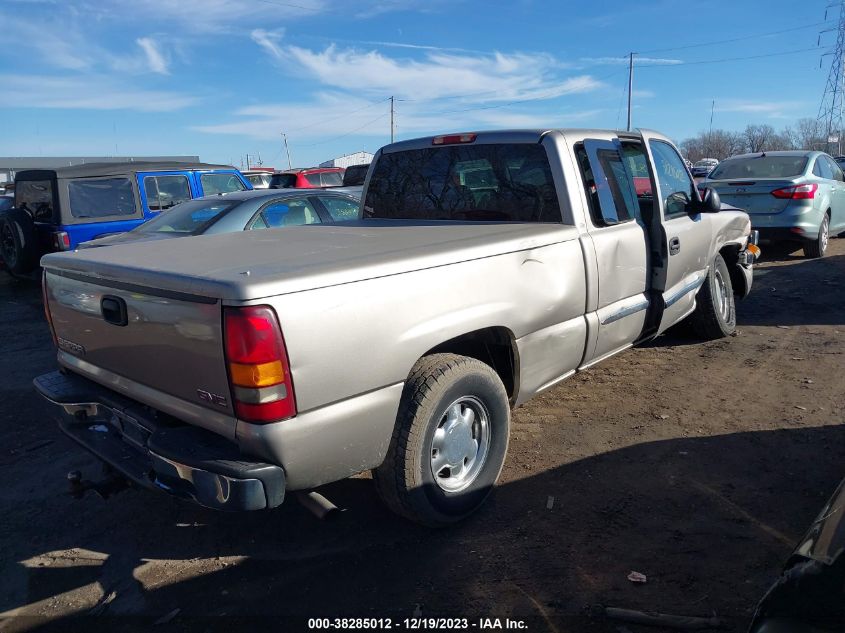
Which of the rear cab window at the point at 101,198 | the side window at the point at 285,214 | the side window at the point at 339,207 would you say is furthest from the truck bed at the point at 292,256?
the rear cab window at the point at 101,198

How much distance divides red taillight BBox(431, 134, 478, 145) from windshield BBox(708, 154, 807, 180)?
7.41 meters

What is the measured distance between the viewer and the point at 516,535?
314cm

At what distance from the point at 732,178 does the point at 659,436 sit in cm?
750

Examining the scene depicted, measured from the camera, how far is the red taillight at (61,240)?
8.79m

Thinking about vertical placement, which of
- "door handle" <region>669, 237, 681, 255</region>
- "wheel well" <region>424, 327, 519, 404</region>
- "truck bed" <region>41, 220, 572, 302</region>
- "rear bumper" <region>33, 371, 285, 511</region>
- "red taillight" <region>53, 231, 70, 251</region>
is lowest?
"rear bumper" <region>33, 371, 285, 511</region>

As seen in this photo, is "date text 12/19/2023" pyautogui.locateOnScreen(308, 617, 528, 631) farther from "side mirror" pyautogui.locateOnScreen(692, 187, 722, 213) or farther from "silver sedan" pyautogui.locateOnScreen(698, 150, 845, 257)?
"silver sedan" pyautogui.locateOnScreen(698, 150, 845, 257)

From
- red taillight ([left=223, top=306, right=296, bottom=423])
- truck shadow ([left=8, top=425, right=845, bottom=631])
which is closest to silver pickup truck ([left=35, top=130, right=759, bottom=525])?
red taillight ([left=223, top=306, right=296, bottom=423])

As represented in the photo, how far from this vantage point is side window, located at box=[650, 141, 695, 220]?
479 centimetres

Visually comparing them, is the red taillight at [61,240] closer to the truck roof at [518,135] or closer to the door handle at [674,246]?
the truck roof at [518,135]

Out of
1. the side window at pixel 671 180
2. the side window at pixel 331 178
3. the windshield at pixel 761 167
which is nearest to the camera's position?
the side window at pixel 671 180

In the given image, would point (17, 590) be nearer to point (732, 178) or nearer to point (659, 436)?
point (659, 436)

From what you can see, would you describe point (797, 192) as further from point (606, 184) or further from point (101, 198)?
point (101, 198)

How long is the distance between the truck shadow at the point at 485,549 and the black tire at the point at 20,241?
269 inches

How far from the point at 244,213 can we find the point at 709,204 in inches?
184
